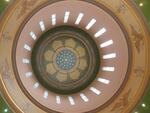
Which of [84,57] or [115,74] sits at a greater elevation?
[84,57]

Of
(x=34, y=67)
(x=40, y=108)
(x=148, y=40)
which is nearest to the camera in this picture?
(x=148, y=40)

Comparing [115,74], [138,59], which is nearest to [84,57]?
[115,74]

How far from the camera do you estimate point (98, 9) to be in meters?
11.9

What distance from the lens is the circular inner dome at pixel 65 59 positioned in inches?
532

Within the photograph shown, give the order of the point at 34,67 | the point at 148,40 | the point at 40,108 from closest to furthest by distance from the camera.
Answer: the point at 148,40, the point at 40,108, the point at 34,67

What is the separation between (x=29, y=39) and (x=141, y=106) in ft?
15.8

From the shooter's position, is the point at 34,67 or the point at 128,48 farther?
the point at 34,67

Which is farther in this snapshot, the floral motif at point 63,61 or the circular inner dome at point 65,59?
the floral motif at point 63,61

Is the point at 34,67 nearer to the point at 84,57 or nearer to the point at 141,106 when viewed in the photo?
the point at 84,57

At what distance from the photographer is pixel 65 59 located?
13.9 m

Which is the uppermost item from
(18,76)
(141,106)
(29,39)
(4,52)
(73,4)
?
(73,4)

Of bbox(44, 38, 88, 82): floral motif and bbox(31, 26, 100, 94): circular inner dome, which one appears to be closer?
bbox(31, 26, 100, 94): circular inner dome

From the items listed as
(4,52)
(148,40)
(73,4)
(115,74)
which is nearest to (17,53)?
(4,52)

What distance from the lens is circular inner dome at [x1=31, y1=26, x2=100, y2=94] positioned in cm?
1352
